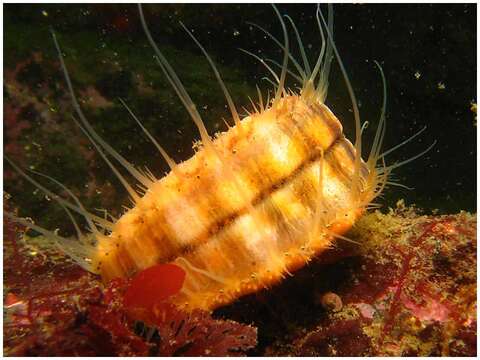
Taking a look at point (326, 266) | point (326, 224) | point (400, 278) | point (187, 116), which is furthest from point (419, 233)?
point (187, 116)

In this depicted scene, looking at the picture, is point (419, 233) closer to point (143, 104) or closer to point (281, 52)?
point (143, 104)

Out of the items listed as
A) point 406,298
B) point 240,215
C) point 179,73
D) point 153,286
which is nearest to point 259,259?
point 240,215

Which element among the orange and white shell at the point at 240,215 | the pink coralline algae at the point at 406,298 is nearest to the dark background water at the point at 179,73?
the orange and white shell at the point at 240,215

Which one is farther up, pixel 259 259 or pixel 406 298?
pixel 259 259

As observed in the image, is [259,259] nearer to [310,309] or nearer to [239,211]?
[239,211]

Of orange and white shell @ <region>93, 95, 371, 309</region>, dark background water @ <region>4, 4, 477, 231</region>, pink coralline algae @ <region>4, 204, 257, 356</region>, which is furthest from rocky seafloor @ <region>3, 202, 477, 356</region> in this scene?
dark background water @ <region>4, 4, 477, 231</region>
